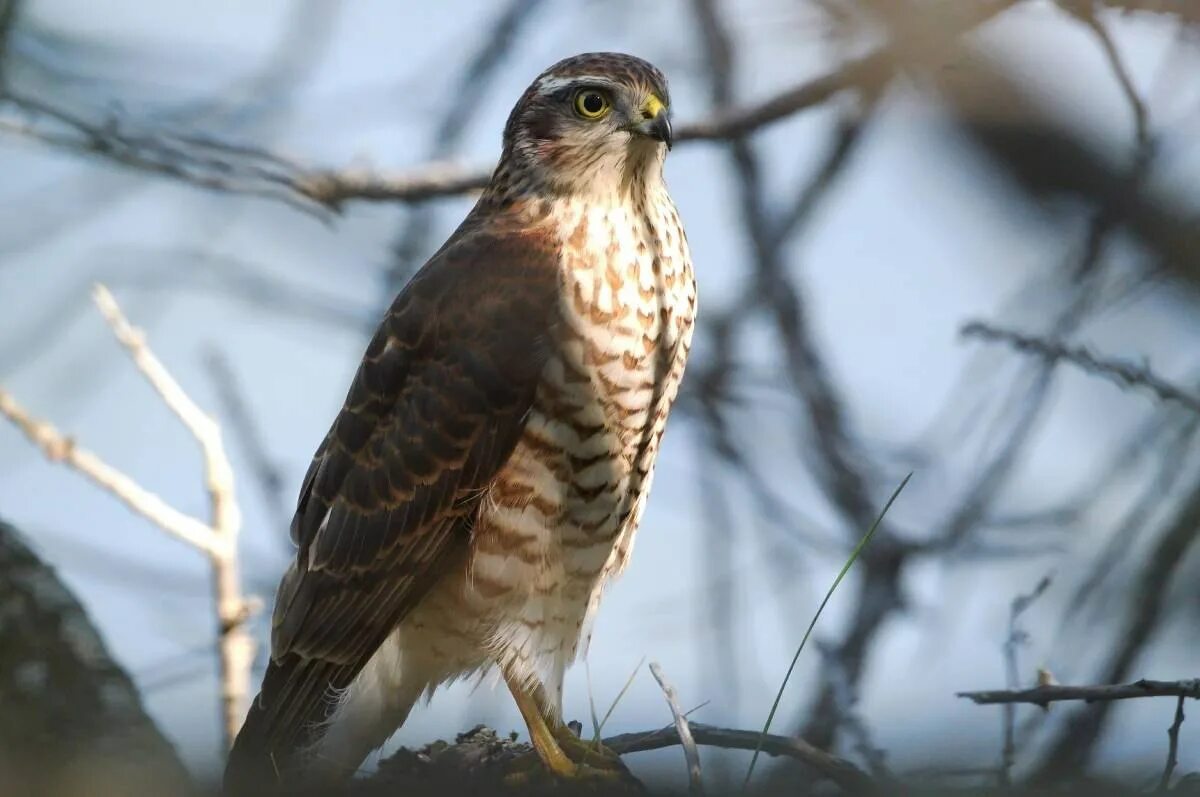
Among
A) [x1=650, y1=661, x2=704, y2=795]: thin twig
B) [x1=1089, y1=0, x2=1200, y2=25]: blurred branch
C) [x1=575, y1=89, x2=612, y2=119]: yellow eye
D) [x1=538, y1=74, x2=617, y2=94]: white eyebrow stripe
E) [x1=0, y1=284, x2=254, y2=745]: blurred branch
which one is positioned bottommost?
[x1=650, y1=661, x2=704, y2=795]: thin twig

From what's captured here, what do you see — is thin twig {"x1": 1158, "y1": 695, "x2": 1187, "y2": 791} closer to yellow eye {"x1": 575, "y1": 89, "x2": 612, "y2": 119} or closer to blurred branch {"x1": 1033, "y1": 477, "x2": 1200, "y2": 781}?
blurred branch {"x1": 1033, "y1": 477, "x2": 1200, "y2": 781}

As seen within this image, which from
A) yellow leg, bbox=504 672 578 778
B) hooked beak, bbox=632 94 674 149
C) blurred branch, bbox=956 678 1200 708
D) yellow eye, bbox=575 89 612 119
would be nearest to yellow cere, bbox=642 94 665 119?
hooked beak, bbox=632 94 674 149

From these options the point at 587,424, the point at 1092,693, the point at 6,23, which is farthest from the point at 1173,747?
the point at 6,23

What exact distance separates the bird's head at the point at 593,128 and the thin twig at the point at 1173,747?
171cm

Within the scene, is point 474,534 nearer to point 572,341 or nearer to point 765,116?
point 572,341

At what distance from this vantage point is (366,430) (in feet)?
11.5

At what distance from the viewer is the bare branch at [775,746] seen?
7.89ft

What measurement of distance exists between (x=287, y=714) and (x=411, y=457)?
0.65 metres

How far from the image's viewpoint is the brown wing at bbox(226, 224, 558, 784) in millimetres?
3252

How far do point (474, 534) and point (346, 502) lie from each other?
1.22 feet

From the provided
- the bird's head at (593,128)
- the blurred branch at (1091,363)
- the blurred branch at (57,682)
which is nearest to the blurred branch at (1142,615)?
the blurred branch at (1091,363)

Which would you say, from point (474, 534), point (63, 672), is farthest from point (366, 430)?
point (63, 672)

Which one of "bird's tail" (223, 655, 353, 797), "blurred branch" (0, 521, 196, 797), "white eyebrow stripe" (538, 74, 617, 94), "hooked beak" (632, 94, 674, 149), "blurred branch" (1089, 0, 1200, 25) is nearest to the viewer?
"blurred branch" (0, 521, 196, 797)

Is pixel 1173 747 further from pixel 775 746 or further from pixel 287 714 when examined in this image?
pixel 287 714
